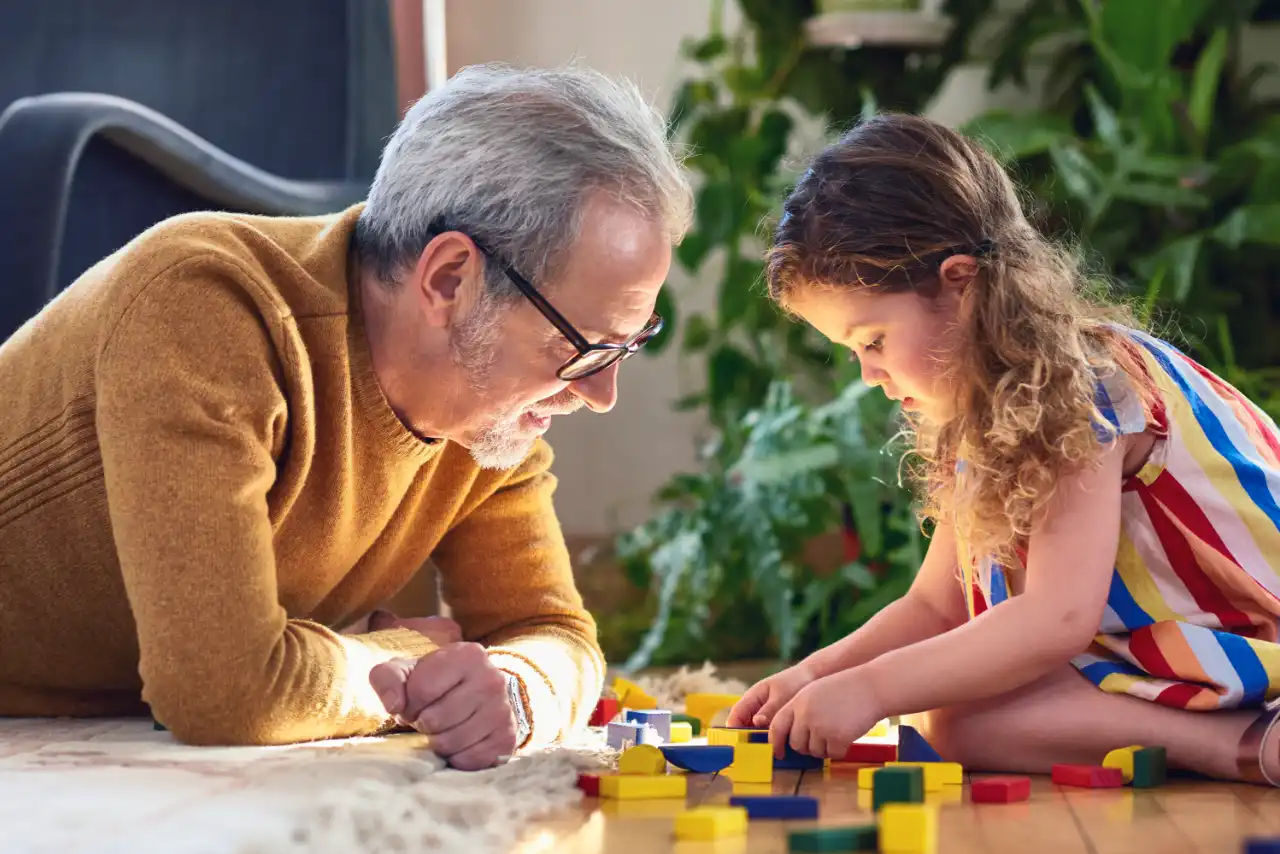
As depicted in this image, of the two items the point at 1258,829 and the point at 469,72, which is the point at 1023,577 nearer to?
the point at 1258,829

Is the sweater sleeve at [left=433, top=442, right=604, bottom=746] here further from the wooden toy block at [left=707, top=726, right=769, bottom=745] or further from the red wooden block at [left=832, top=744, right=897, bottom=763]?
the red wooden block at [left=832, top=744, right=897, bottom=763]

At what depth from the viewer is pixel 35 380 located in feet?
4.76

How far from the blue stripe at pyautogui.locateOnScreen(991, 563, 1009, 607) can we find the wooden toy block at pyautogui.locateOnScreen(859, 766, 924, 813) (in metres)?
0.41

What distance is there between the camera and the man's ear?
1.41 m

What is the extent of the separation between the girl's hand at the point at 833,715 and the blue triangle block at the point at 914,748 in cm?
3

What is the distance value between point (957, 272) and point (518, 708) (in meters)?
0.64

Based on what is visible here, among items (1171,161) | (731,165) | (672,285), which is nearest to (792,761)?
(1171,161)

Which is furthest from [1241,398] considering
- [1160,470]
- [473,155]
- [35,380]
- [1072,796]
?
[35,380]

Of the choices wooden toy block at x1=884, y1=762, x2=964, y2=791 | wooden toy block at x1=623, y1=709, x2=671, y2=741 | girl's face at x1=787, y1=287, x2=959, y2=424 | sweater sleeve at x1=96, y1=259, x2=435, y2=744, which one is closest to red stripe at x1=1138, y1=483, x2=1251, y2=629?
girl's face at x1=787, y1=287, x2=959, y2=424

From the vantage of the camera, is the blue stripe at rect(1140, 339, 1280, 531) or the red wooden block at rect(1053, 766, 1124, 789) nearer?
the red wooden block at rect(1053, 766, 1124, 789)

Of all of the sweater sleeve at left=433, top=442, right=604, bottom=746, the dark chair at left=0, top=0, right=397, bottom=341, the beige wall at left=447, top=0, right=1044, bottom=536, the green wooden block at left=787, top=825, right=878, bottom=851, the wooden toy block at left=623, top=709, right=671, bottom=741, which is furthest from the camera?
the beige wall at left=447, top=0, right=1044, bottom=536

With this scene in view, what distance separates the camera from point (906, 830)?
0.98 m

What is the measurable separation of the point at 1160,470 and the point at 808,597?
1327mm

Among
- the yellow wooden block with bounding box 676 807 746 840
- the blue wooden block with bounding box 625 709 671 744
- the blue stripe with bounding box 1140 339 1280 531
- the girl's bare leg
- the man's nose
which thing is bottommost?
the blue wooden block with bounding box 625 709 671 744
